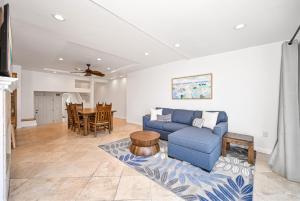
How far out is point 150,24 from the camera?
218cm

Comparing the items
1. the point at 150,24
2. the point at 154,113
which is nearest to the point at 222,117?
the point at 154,113

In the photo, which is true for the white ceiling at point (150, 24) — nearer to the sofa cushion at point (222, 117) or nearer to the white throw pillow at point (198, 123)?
the sofa cushion at point (222, 117)

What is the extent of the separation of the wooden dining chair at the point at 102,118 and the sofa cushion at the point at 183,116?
2.18 metres

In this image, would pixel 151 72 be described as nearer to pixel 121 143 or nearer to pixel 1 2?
pixel 121 143

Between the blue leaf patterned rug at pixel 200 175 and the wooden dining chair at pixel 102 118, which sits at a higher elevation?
the wooden dining chair at pixel 102 118

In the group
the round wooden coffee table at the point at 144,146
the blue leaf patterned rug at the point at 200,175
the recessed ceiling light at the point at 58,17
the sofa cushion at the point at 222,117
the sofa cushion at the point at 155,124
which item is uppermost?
the recessed ceiling light at the point at 58,17

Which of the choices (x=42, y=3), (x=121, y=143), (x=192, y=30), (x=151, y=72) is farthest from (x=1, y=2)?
(x=151, y=72)

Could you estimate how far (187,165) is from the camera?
2.35 metres

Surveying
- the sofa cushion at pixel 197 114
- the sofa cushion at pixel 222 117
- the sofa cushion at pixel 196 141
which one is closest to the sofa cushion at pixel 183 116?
the sofa cushion at pixel 197 114

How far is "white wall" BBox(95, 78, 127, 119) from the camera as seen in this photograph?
7.64 meters

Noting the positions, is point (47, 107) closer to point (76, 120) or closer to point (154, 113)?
point (76, 120)

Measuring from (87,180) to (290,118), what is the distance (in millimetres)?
3190

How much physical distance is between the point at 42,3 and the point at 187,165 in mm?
3260

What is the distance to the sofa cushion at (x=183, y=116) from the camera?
372cm
